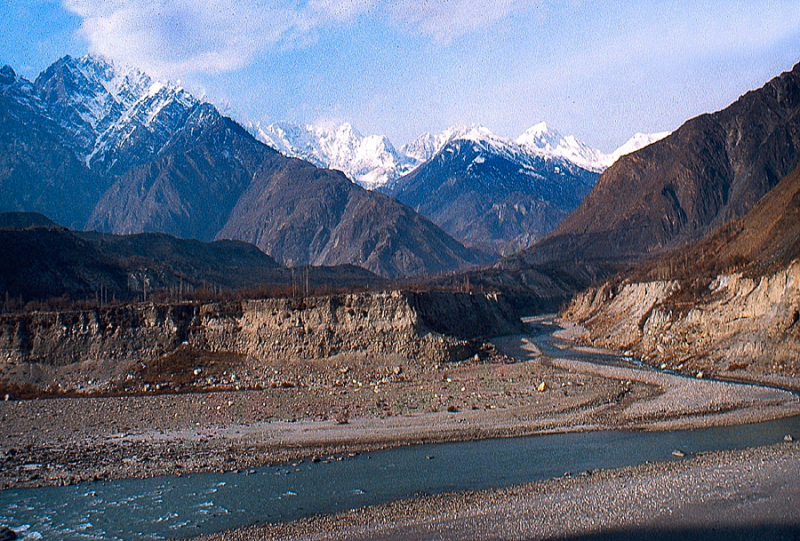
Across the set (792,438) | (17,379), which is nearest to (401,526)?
(792,438)

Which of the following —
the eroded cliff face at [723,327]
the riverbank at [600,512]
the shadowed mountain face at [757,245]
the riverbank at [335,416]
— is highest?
the shadowed mountain face at [757,245]

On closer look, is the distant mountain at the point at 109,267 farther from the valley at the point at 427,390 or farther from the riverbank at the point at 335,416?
the riverbank at the point at 335,416

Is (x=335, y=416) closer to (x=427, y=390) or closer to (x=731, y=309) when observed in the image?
(x=427, y=390)

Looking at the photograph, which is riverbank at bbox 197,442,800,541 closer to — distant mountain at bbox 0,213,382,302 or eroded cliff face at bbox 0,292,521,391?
eroded cliff face at bbox 0,292,521,391

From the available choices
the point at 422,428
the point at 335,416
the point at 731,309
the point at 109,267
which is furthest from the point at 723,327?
the point at 109,267

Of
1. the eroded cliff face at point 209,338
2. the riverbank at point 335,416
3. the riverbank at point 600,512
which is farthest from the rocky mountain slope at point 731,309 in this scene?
the riverbank at point 600,512

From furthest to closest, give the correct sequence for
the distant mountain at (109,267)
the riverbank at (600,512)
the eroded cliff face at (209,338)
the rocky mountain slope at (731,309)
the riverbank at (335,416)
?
the distant mountain at (109,267)
the eroded cliff face at (209,338)
the rocky mountain slope at (731,309)
the riverbank at (335,416)
the riverbank at (600,512)
